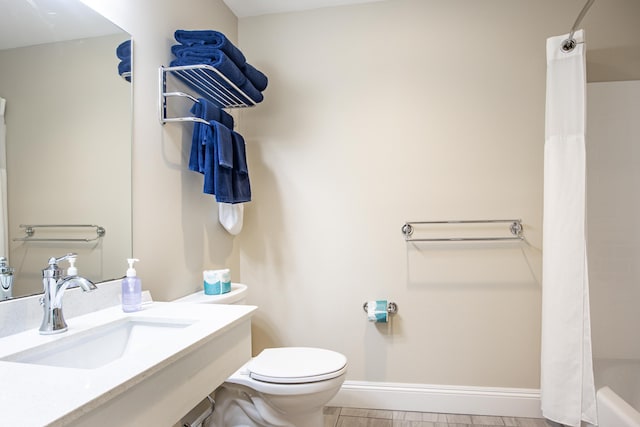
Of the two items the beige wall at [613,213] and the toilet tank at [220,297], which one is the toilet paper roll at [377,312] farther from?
the beige wall at [613,213]

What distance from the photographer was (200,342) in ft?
3.21

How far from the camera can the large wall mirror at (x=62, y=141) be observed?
3.42ft

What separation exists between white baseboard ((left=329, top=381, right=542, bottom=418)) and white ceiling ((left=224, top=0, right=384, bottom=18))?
229 centimetres

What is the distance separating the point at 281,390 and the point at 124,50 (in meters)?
1.47

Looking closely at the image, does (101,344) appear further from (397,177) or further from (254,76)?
(397,177)

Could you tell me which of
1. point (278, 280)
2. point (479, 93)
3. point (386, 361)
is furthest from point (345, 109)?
point (386, 361)

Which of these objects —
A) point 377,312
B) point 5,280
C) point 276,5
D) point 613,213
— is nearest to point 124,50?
point 5,280

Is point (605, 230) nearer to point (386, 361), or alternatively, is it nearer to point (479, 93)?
point (479, 93)

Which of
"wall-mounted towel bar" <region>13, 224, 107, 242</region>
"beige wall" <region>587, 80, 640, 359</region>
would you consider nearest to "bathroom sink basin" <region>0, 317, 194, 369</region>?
"wall-mounted towel bar" <region>13, 224, 107, 242</region>

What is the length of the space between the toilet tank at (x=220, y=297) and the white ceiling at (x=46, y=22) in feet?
3.61

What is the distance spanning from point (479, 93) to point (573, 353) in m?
1.43

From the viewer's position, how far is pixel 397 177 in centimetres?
224

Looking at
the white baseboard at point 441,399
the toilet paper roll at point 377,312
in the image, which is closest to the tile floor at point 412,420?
the white baseboard at point 441,399

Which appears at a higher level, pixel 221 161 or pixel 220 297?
pixel 221 161
